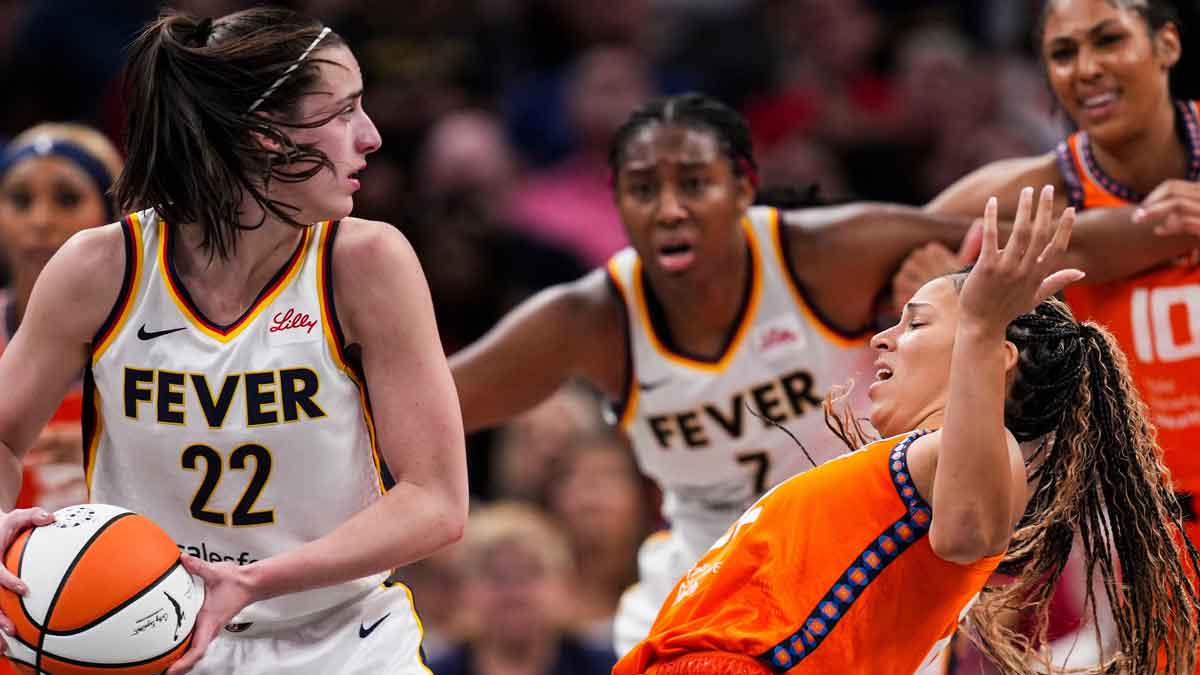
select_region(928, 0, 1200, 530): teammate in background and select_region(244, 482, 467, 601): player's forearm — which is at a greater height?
select_region(928, 0, 1200, 530): teammate in background

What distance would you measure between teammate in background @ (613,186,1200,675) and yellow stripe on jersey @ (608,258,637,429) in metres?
1.63

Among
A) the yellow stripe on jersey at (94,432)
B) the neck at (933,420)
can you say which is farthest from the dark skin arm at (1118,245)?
the yellow stripe on jersey at (94,432)

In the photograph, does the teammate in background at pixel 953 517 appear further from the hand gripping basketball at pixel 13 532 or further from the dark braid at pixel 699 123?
the dark braid at pixel 699 123

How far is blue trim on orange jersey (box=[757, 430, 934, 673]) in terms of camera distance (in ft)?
10.7

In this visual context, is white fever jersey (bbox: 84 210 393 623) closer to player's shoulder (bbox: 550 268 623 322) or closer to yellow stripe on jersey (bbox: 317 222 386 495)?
yellow stripe on jersey (bbox: 317 222 386 495)

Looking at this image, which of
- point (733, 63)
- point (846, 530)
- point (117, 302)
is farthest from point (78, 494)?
point (733, 63)

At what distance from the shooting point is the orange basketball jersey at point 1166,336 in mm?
4484

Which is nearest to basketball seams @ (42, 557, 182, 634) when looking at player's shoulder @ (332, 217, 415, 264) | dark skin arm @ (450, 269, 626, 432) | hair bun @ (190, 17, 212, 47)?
player's shoulder @ (332, 217, 415, 264)

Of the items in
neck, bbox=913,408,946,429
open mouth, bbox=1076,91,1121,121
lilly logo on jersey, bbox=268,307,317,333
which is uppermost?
open mouth, bbox=1076,91,1121,121

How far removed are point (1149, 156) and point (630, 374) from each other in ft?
5.05

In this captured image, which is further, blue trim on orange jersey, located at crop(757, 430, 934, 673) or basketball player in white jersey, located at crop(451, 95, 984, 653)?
basketball player in white jersey, located at crop(451, 95, 984, 653)

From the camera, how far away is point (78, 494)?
4969 millimetres

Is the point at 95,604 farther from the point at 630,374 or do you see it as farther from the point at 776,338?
the point at 776,338

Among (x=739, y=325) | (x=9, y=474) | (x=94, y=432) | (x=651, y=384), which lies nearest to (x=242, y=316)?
(x=94, y=432)
